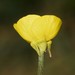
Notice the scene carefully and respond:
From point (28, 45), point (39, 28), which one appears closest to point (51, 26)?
point (39, 28)

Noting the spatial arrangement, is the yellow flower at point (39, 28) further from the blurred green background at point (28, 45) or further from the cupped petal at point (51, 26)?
the blurred green background at point (28, 45)

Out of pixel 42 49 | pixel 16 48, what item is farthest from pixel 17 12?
pixel 42 49

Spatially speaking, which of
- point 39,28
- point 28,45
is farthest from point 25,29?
point 28,45

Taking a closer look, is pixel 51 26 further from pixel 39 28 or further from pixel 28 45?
pixel 28 45

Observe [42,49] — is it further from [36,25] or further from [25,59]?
[25,59]

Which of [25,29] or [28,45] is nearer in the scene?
[25,29]

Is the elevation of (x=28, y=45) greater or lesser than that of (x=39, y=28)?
lesser

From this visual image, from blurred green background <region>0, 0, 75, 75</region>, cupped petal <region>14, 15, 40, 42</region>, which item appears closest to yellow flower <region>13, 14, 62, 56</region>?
cupped petal <region>14, 15, 40, 42</region>
